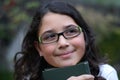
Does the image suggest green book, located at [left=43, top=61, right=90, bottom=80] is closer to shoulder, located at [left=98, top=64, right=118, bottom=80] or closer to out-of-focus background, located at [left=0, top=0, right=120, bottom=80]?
shoulder, located at [left=98, top=64, right=118, bottom=80]

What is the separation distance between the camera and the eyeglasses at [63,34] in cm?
361

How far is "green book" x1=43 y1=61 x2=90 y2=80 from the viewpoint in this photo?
3.47 m

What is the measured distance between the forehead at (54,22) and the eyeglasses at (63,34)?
5 cm

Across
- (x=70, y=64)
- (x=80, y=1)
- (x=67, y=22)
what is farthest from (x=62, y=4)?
(x=80, y=1)

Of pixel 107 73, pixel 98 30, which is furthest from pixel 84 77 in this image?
pixel 98 30

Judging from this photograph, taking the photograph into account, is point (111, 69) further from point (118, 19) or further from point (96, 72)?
point (118, 19)

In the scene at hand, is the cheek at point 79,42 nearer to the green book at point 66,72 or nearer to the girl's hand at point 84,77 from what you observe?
the green book at point 66,72

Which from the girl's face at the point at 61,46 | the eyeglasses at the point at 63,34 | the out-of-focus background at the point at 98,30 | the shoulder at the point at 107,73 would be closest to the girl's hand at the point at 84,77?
the girl's face at the point at 61,46

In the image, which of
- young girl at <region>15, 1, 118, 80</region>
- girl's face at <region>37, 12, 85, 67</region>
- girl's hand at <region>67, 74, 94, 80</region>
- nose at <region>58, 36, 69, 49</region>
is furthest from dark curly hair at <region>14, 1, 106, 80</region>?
girl's hand at <region>67, 74, 94, 80</region>

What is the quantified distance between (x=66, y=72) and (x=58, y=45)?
0.20m

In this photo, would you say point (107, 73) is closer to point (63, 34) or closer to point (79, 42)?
point (79, 42)

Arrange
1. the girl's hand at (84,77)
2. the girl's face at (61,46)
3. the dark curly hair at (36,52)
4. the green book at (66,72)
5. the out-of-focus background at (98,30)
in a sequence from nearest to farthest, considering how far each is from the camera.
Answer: the girl's hand at (84,77) < the green book at (66,72) < the girl's face at (61,46) < the dark curly hair at (36,52) < the out-of-focus background at (98,30)

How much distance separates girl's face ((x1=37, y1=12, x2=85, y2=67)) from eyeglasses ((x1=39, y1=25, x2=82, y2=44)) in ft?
0.04

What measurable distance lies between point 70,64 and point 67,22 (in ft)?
1.03
